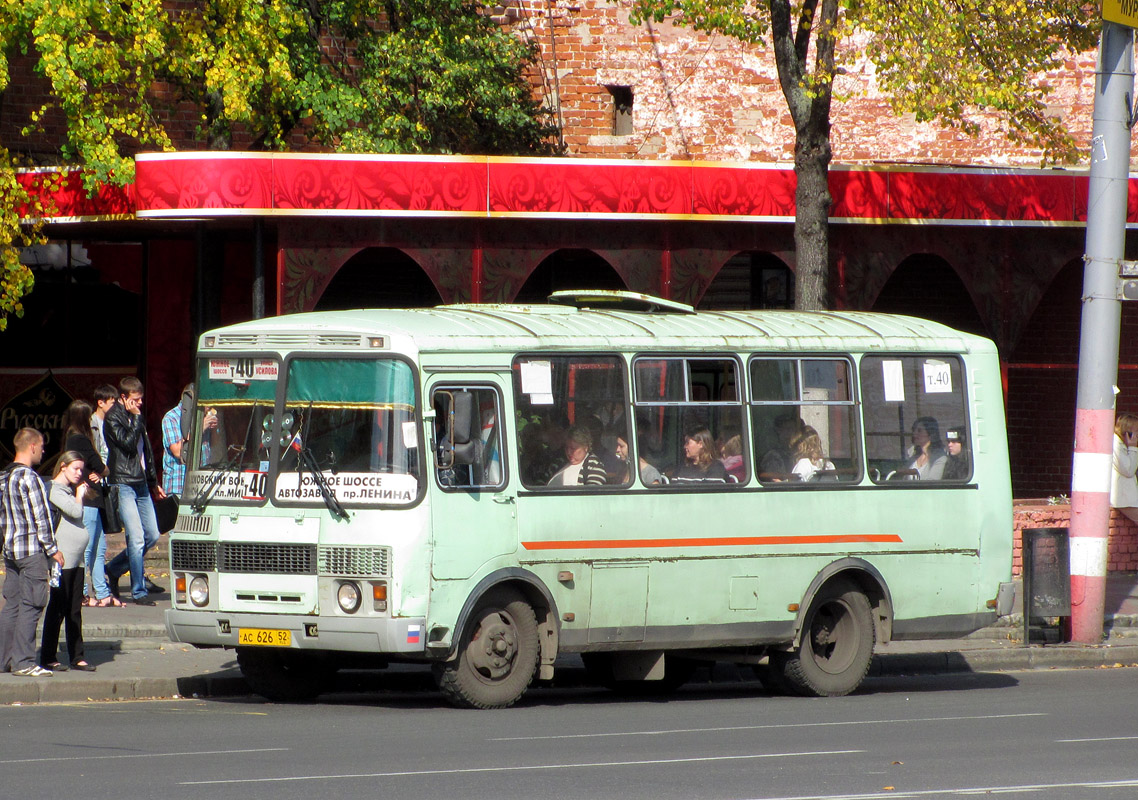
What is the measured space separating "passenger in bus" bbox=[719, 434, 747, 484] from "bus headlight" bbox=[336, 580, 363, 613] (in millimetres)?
2785

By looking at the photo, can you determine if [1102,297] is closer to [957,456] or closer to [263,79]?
[957,456]

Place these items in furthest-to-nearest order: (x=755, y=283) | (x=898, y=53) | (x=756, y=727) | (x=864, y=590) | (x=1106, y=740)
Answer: (x=755, y=283)
(x=898, y=53)
(x=864, y=590)
(x=756, y=727)
(x=1106, y=740)

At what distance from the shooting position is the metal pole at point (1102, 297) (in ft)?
49.1

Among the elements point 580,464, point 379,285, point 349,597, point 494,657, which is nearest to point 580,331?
point 580,464

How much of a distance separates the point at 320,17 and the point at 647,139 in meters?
6.42

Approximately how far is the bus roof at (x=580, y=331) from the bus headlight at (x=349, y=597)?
4.77 feet

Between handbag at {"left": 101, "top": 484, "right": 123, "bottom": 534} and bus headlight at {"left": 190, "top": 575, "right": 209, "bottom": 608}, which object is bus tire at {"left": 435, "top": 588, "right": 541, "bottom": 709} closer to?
bus headlight at {"left": 190, "top": 575, "right": 209, "bottom": 608}

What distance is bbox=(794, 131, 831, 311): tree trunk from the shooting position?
17516mm

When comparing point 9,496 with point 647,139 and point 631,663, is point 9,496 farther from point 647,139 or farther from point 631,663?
point 647,139

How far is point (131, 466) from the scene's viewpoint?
14.7m

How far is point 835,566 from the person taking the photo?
1219cm

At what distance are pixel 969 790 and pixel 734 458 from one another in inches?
165

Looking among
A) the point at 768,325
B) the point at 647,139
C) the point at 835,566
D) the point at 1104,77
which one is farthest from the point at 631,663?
the point at 647,139

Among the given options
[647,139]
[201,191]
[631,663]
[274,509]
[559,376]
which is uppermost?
[647,139]
